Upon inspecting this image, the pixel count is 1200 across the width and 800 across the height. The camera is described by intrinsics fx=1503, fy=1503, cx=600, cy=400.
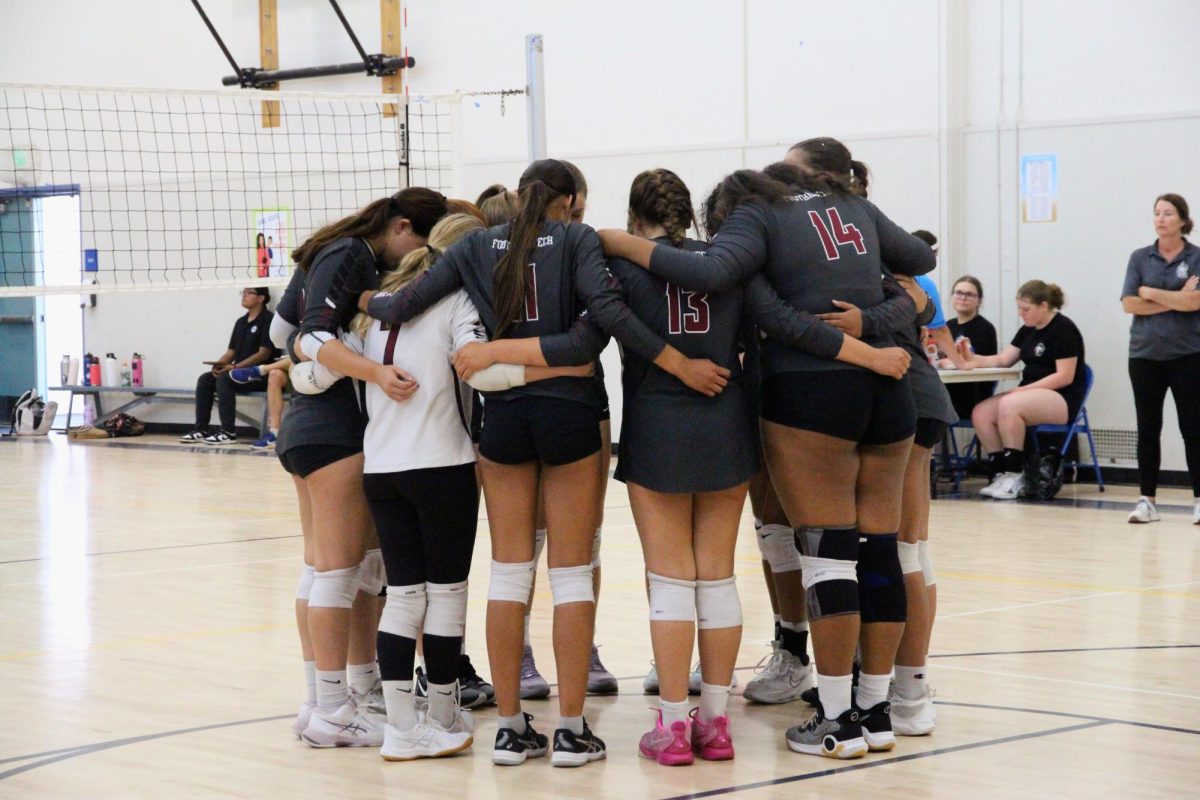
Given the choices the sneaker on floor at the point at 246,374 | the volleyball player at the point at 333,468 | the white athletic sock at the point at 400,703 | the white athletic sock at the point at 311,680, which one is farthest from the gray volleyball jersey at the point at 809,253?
the sneaker on floor at the point at 246,374

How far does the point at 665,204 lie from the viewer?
385 cm

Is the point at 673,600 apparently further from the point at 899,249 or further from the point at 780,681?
the point at 899,249

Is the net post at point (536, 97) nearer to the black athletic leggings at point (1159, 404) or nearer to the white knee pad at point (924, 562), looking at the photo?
the black athletic leggings at point (1159, 404)

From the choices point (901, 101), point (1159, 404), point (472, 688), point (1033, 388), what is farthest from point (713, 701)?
point (901, 101)

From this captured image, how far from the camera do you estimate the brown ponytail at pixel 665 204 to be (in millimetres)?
3857

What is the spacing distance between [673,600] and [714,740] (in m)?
0.37

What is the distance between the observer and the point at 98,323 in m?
16.3

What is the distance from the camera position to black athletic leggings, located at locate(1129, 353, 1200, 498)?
8.27 m

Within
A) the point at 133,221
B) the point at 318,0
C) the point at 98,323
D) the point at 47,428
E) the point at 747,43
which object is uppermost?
the point at 318,0

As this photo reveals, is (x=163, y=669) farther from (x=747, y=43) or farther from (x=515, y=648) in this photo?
(x=747, y=43)

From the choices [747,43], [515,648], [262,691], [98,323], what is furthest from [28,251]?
[515,648]

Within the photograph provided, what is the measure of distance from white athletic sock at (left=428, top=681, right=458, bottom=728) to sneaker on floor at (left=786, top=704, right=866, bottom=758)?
2.90ft

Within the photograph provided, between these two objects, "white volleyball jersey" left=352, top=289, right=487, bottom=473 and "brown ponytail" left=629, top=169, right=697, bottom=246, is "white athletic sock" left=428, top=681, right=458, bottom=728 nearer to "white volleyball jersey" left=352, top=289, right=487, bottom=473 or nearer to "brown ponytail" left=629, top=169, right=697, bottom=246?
"white volleyball jersey" left=352, top=289, right=487, bottom=473

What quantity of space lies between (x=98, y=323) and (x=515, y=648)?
44.7 feet
